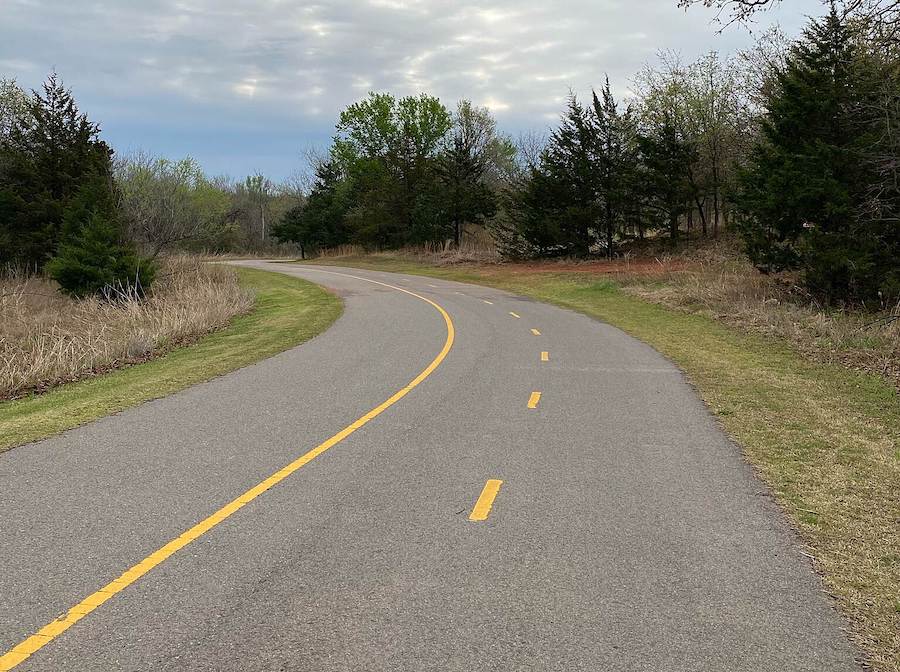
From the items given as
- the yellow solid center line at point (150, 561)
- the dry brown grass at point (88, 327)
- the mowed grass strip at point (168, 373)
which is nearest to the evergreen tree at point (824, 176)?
the mowed grass strip at point (168, 373)

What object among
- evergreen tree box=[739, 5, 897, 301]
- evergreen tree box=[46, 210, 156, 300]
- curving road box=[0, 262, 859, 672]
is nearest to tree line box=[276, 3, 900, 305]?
evergreen tree box=[739, 5, 897, 301]

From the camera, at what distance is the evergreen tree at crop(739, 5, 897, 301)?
1959cm

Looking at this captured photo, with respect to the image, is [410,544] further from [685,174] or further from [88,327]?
[685,174]

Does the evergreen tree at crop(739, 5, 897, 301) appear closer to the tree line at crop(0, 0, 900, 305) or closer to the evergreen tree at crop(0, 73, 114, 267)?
the tree line at crop(0, 0, 900, 305)

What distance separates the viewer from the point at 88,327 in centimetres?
1844

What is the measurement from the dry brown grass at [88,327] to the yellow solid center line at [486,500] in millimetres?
9191

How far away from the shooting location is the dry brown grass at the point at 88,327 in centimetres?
1210

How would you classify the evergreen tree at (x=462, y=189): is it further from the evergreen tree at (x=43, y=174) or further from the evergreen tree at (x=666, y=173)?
the evergreen tree at (x=43, y=174)

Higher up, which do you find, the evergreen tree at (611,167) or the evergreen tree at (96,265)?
the evergreen tree at (611,167)

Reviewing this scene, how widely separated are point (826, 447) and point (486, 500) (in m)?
4.15

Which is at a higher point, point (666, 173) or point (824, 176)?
point (666, 173)

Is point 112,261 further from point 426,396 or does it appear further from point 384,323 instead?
point 426,396

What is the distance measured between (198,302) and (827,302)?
20.5m

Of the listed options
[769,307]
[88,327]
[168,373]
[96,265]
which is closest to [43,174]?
[96,265]
